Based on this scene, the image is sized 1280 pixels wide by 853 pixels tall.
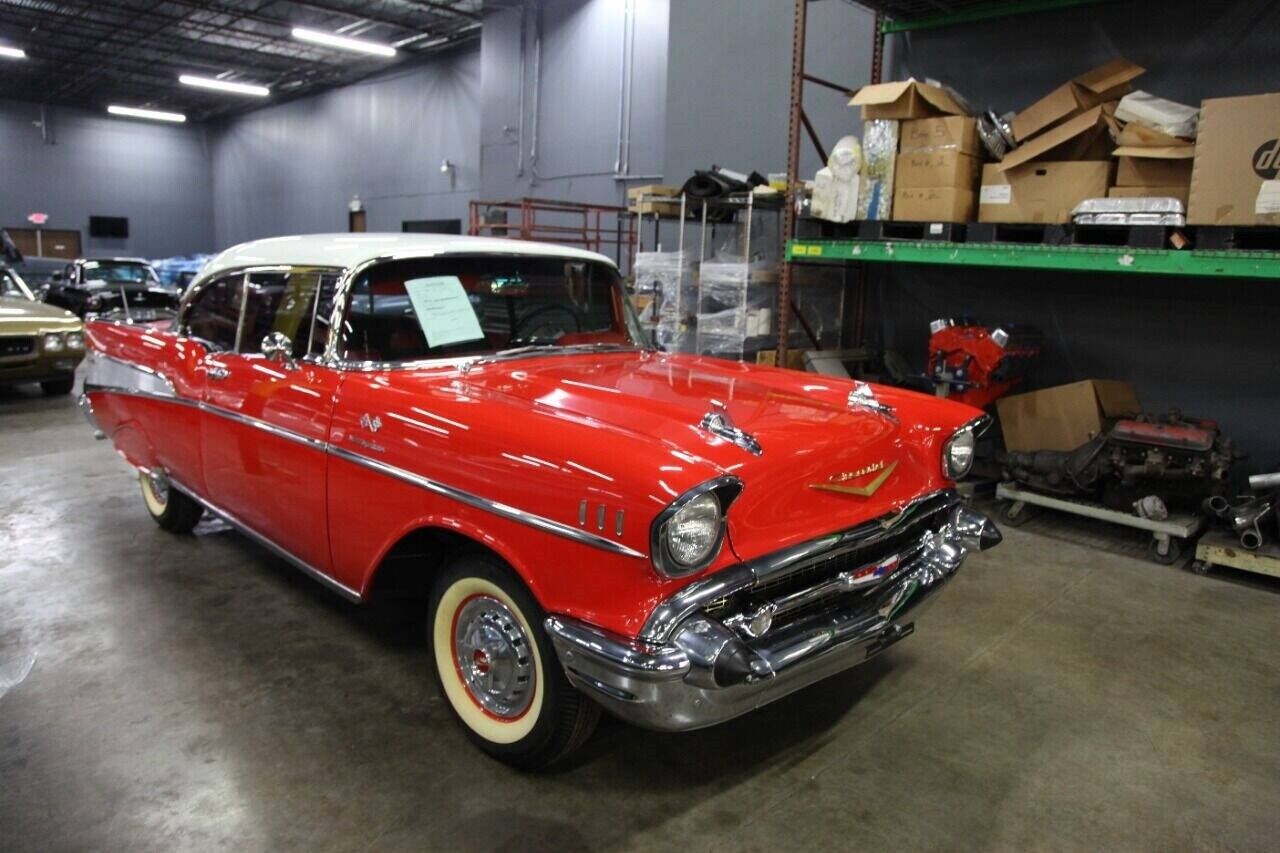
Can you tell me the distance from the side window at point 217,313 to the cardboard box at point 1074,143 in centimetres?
434

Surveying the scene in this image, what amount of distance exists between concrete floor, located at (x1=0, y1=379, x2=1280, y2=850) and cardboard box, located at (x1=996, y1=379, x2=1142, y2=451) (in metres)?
1.46

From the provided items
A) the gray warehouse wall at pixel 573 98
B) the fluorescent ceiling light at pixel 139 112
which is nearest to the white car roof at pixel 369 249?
the gray warehouse wall at pixel 573 98

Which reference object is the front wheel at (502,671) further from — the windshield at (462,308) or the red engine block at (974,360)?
the red engine block at (974,360)

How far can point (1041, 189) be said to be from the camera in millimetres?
5086

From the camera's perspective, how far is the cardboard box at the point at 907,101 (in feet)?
17.6

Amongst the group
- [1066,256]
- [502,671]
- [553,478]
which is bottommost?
[502,671]

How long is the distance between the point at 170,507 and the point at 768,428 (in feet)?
12.0

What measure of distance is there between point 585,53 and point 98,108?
884 inches

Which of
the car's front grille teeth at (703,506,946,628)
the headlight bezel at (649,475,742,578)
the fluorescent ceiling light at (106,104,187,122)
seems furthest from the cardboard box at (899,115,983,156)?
the fluorescent ceiling light at (106,104,187,122)

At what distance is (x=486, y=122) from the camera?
1398cm

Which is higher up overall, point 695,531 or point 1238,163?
point 1238,163

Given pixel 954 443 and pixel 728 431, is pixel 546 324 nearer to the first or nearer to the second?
pixel 728 431

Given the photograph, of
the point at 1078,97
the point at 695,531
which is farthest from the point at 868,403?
the point at 1078,97

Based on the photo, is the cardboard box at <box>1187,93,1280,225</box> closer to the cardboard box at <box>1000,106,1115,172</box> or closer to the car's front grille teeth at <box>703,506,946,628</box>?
the cardboard box at <box>1000,106,1115,172</box>
